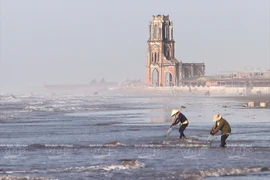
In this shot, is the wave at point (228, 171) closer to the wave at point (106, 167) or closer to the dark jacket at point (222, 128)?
the wave at point (106, 167)

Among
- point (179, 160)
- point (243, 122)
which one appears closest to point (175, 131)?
point (243, 122)

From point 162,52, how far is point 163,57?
3.40 feet

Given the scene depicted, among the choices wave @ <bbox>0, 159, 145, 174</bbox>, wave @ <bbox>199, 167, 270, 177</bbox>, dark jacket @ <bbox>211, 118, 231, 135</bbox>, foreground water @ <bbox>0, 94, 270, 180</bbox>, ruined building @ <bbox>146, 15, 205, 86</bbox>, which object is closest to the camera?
wave @ <bbox>199, 167, 270, 177</bbox>

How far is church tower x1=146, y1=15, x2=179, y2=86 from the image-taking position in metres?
160

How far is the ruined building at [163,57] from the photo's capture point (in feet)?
527

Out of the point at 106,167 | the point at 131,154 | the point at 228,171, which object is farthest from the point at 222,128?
the point at 106,167

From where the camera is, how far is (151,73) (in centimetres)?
16362

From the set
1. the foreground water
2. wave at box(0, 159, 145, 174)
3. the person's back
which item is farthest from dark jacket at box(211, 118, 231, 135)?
wave at box(0, 159, 145, 174)

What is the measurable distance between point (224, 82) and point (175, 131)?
5323 inches

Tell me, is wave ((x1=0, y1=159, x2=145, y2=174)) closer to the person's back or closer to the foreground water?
the foreground water

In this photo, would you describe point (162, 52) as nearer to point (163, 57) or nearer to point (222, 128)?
point (163, 57)

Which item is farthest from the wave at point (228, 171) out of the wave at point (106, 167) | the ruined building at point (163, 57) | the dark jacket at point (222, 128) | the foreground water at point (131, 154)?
the ruined building at point (163, 57)

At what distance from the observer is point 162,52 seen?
160750mm

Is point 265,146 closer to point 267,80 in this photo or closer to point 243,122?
point 243,122
